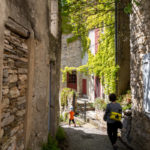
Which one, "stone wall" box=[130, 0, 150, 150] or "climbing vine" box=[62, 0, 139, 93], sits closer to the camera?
"stone wall" box=[130, 0, 150, 150]

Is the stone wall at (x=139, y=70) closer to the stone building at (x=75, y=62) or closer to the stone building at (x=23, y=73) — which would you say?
the stone building at (x=23, y=73)

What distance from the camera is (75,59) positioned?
1486cm

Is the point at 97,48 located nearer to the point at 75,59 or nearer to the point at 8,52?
the point at 75,59

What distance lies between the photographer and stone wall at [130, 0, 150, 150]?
3963 mm

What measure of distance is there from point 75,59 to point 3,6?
41.9 feet

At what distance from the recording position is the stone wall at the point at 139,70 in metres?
3.96

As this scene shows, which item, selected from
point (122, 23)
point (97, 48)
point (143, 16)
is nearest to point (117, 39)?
point (122, 23)

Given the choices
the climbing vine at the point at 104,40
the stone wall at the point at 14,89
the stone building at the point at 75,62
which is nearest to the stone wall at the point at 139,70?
the stone wall at the point at 14,89

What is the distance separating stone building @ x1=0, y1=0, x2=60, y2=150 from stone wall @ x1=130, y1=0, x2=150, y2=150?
2.42 meters

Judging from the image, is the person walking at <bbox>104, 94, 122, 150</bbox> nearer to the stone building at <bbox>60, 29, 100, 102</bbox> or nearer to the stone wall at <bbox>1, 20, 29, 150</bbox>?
the stone wall at <bbox>1, 20, 29, 150</bbox>

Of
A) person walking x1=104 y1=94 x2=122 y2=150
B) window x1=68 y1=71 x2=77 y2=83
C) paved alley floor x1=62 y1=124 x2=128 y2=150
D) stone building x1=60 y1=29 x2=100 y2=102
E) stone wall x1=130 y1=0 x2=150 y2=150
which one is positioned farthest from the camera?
window x1=68 y1=71 x2=77 y2=83

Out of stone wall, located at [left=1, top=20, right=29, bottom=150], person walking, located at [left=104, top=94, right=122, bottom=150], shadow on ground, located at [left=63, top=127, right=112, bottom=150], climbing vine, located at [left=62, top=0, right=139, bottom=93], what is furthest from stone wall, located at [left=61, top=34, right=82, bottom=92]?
stone wall, located at [left=1, top=20, right=29, bottom=150]

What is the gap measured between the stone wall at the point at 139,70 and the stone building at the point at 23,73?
7.95 ft

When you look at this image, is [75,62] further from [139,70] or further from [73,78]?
[139,70]
